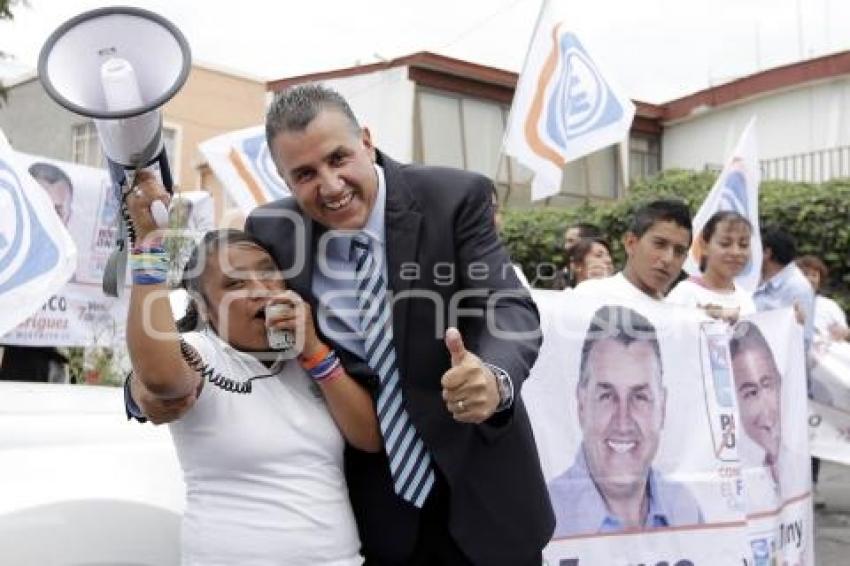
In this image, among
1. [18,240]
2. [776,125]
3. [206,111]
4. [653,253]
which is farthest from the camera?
[206,111]

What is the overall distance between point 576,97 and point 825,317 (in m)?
2.10

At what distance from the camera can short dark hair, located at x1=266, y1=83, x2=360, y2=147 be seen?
1913 mm

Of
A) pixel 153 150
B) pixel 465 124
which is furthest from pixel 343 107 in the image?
pixel 465 124

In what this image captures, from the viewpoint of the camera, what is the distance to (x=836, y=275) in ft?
34.4

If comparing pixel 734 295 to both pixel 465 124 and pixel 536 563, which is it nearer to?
pixel 536 563

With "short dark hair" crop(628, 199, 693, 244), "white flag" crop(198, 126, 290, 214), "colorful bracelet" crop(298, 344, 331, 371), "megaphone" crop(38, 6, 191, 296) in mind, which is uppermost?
"white flag" crop(198, 126, 290, 214)

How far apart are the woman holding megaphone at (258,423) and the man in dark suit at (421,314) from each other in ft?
0.28

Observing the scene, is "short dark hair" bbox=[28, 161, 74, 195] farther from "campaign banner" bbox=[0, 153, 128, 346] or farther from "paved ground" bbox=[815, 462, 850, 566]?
"paved ground" bbox=[815, 462, 850, 566]

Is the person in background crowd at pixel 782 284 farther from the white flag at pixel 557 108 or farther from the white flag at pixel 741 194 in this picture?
the white flag at pixel 557 108

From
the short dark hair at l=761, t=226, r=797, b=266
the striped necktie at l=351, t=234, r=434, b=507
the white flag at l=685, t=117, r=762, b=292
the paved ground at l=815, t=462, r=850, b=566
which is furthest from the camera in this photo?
the short dark hair at l=761, t=226, r=797, b=266

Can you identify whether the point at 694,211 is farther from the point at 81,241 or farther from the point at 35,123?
the point at 35,123

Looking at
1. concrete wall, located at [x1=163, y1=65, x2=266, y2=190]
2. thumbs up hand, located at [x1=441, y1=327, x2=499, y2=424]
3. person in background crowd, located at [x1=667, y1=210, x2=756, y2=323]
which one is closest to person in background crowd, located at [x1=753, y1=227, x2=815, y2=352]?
person in background crowd, located at [x1=667, y1=210, x2=756, y2=323]

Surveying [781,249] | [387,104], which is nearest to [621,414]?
[781,249]

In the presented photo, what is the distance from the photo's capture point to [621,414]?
318 centimetres
